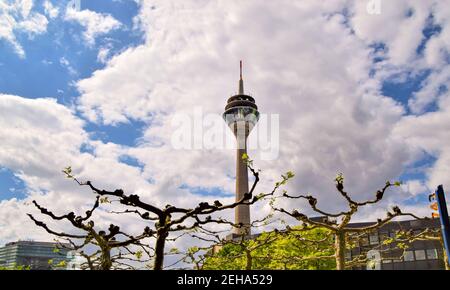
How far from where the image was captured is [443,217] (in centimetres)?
774

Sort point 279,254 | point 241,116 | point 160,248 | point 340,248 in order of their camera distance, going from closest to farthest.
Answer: point 160,248 < point 340,248 < point 279,254 < point 241,116

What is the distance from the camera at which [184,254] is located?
11656 mm

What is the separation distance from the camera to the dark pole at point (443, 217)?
7645mm

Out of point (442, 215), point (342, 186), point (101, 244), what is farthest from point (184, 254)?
point (442, 215)

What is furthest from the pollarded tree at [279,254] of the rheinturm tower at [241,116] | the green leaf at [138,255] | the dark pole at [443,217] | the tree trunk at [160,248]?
the rheinturm tower at [241,116]

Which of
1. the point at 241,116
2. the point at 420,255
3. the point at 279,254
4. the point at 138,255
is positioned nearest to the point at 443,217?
the point at 138,255

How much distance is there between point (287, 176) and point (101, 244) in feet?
13.3

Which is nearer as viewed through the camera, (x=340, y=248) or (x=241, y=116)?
(x=340, y=248)

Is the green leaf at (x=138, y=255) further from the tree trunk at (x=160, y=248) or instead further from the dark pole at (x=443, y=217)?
the dark pole at (x=443, y=217)

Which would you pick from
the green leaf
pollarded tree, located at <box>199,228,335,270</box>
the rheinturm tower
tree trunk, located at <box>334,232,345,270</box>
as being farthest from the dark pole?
the rheinturm tower

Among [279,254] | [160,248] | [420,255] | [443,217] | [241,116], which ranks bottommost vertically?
Result: [160,248]

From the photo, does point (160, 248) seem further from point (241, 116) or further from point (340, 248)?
point (241, 116)

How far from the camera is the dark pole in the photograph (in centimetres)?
A: 764
